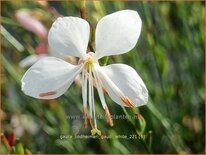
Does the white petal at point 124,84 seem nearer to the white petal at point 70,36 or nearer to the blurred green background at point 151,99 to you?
the white petal at point 70,36

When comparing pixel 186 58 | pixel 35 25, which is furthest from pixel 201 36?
pixel 35 25

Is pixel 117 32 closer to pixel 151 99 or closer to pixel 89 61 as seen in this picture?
pixel 89 61

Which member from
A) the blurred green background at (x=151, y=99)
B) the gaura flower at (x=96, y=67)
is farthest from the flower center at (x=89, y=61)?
the blurred green background at (x=151, y=99)

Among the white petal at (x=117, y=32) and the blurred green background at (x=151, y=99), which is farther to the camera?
the blurred green background at (x=151, y=99)

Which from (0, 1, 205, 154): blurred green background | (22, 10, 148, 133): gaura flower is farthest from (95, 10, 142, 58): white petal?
(0, 1, 205, 154): blurred green background

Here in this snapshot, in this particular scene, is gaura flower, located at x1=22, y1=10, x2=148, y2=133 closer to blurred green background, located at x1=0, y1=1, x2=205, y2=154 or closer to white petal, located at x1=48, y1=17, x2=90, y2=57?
white petal, located at x1=48, y1=17, x2=90, y2=57

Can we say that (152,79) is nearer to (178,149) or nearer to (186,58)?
(186,58)

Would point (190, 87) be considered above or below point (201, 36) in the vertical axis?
below
